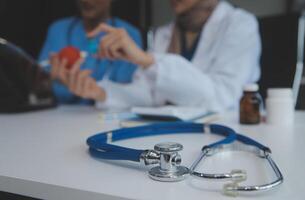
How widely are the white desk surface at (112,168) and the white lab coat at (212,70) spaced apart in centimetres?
31

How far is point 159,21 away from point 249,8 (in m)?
0.30

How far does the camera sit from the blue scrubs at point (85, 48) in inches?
45.8

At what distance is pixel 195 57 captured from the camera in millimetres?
1031

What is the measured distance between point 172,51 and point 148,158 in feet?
2.67

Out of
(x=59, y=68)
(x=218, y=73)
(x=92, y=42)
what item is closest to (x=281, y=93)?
(x=218, y=73)

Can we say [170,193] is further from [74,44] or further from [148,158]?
[74,44]

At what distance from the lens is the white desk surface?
0.95 feet

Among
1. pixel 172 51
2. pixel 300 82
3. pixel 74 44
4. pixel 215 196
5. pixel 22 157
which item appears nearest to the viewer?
pixel 215 196

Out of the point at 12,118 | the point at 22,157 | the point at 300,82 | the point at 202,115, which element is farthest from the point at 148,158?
the point at 300,82

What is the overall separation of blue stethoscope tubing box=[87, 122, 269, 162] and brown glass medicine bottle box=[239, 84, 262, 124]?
0.13 m

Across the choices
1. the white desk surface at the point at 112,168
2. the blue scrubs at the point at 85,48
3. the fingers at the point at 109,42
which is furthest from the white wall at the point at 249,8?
the white desk surface at the point at 112,168

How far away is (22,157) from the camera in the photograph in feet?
1.35

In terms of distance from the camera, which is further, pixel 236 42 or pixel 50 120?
pixel 236 42

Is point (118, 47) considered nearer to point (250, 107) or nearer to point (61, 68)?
point (61, 68)
